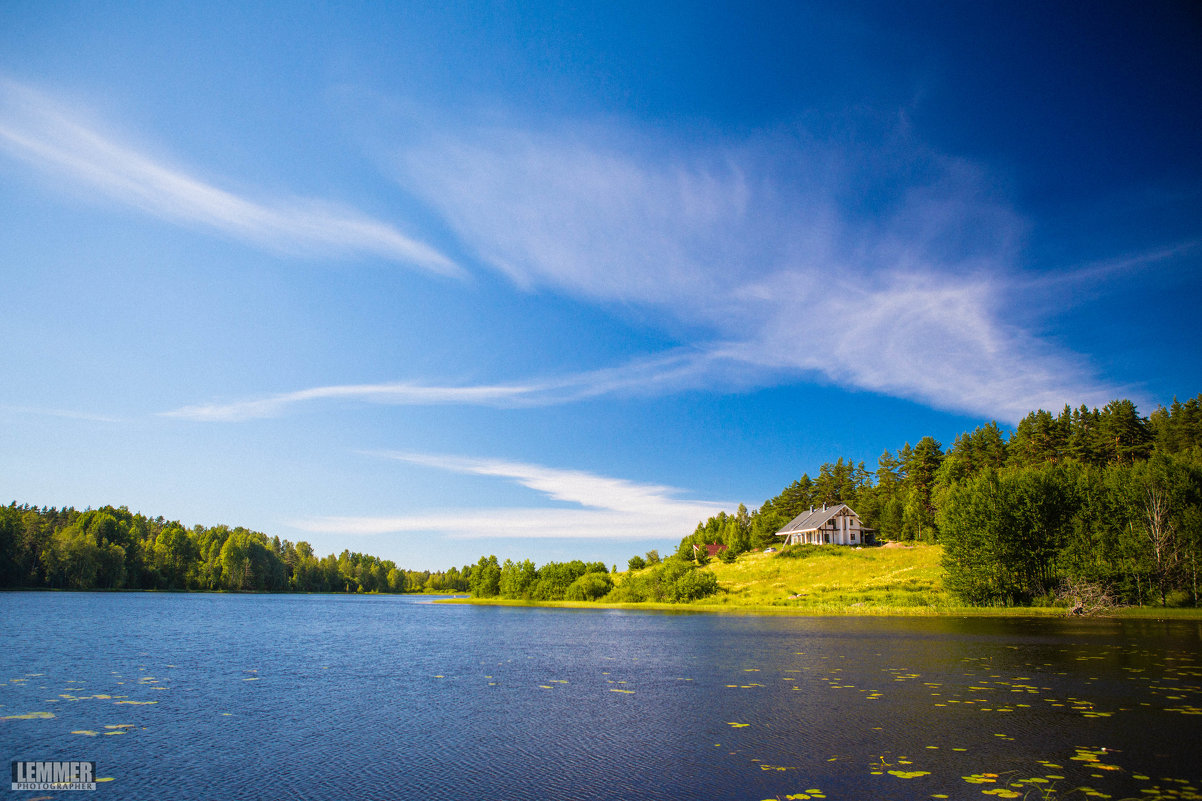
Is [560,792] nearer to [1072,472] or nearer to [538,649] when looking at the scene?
[538,649]

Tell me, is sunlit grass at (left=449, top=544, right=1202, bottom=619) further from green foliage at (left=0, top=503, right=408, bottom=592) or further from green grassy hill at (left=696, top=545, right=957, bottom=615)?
green foliage at (left=0, top=503, right=408, bottom=592)

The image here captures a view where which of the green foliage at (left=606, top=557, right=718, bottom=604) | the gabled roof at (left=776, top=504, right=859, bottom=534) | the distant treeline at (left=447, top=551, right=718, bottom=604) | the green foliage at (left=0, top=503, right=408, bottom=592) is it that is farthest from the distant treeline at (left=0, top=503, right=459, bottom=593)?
the gabled roof at (left=776, top=504, right=859, bottom=534)

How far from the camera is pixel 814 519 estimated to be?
128750mm

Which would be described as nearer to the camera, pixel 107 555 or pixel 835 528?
pixel 835 528

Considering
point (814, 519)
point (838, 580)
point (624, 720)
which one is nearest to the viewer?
point (624, 720)

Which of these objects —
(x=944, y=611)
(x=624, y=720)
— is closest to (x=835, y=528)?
(x=944, y=611)

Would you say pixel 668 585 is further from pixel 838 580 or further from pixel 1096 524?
pixel 1096 524

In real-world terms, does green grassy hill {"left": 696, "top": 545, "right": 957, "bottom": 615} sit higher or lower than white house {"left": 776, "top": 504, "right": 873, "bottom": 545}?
lower

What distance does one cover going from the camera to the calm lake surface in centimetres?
1509

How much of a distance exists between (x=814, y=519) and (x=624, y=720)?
4591 inches

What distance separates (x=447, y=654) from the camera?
4319cm

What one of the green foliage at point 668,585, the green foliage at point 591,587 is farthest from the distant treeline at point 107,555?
the green foliage at point 668,585

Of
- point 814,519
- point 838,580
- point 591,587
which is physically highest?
point 814,519

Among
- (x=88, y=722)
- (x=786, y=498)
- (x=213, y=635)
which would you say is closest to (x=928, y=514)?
(x=786, y=498)
